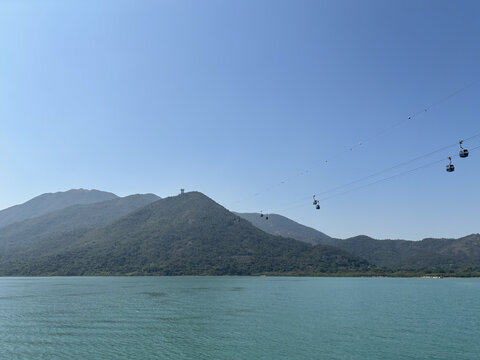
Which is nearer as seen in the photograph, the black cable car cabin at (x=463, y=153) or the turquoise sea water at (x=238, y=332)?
the black cable car cabin at (x=463, y=153)

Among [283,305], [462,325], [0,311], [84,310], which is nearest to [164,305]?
[84,310]

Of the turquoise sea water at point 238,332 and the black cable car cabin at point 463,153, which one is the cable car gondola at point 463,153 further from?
the turquoise sea water at point 238,332

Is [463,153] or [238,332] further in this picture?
[238,332]

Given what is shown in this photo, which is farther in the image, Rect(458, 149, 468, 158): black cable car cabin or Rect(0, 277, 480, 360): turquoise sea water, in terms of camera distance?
Rect(0, 277, 480, 360): turquoise sea water

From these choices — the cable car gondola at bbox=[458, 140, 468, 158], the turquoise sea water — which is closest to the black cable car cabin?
the cable car gondola at bbox=[458, 140, 468, 158]

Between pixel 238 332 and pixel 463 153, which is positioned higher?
pixel 463 153

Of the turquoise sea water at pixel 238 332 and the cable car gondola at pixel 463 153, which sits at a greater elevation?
the cable car gondola at pixel 463 153

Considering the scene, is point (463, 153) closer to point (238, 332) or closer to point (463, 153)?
point (463, 153)

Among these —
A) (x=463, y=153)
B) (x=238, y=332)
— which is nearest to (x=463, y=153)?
(x=463, y=153)

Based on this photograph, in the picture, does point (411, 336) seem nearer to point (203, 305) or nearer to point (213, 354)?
point (213, 354)

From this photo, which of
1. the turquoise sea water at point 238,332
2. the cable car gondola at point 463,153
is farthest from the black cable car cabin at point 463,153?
the turquoise sea water at point 238,332

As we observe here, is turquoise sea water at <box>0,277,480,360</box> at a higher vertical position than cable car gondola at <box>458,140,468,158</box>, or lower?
lower

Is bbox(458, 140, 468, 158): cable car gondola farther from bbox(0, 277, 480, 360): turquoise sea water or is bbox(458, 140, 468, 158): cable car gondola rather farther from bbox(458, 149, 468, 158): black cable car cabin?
bbox(0, 277, 480, 360): turquoise sea water

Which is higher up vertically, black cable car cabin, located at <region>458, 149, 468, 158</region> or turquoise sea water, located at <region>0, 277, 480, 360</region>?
black cable car cabin, located at <region>458, 149, 468, 158</region>
